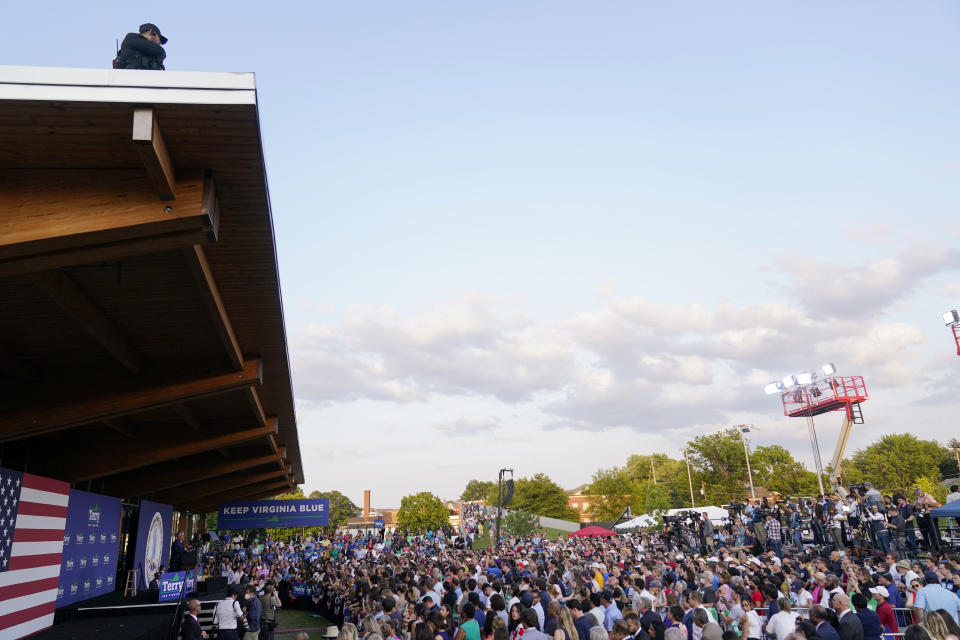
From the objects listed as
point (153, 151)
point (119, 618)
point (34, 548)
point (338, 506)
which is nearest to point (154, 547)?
point (119, 618)

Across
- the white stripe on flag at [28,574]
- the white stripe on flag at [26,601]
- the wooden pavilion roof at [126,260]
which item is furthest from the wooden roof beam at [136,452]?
the white stripe on flag at [26,601]

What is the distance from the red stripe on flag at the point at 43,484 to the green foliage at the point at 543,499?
70697 mm

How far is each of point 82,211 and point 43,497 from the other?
8784mm

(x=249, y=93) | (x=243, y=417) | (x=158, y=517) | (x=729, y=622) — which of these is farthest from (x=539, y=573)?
(x=158, y=517)

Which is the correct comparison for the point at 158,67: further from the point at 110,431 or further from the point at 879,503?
the point at 879,503

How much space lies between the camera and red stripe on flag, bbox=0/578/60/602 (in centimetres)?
992

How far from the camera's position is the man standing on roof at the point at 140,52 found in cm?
587

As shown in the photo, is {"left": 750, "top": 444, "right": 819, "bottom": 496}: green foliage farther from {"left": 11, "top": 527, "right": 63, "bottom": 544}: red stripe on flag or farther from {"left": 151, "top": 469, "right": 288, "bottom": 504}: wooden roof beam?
{"left": 11, "top": 527, "right": 63, "bottom": 544}: red stripe on flag

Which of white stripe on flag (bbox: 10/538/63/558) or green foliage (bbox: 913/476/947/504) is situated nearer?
white stripe on flag (bbox: 10/538/63/558)

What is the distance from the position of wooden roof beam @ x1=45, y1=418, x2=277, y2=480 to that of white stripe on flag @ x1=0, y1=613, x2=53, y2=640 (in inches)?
139

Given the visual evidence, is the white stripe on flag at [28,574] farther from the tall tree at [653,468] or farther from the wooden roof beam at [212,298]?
the tall tree at [653,468]

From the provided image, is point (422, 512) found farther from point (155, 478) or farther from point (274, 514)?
point (155, 478)

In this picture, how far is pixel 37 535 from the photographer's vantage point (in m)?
11.2

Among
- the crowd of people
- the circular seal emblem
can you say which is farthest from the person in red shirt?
the circular seal emblem
